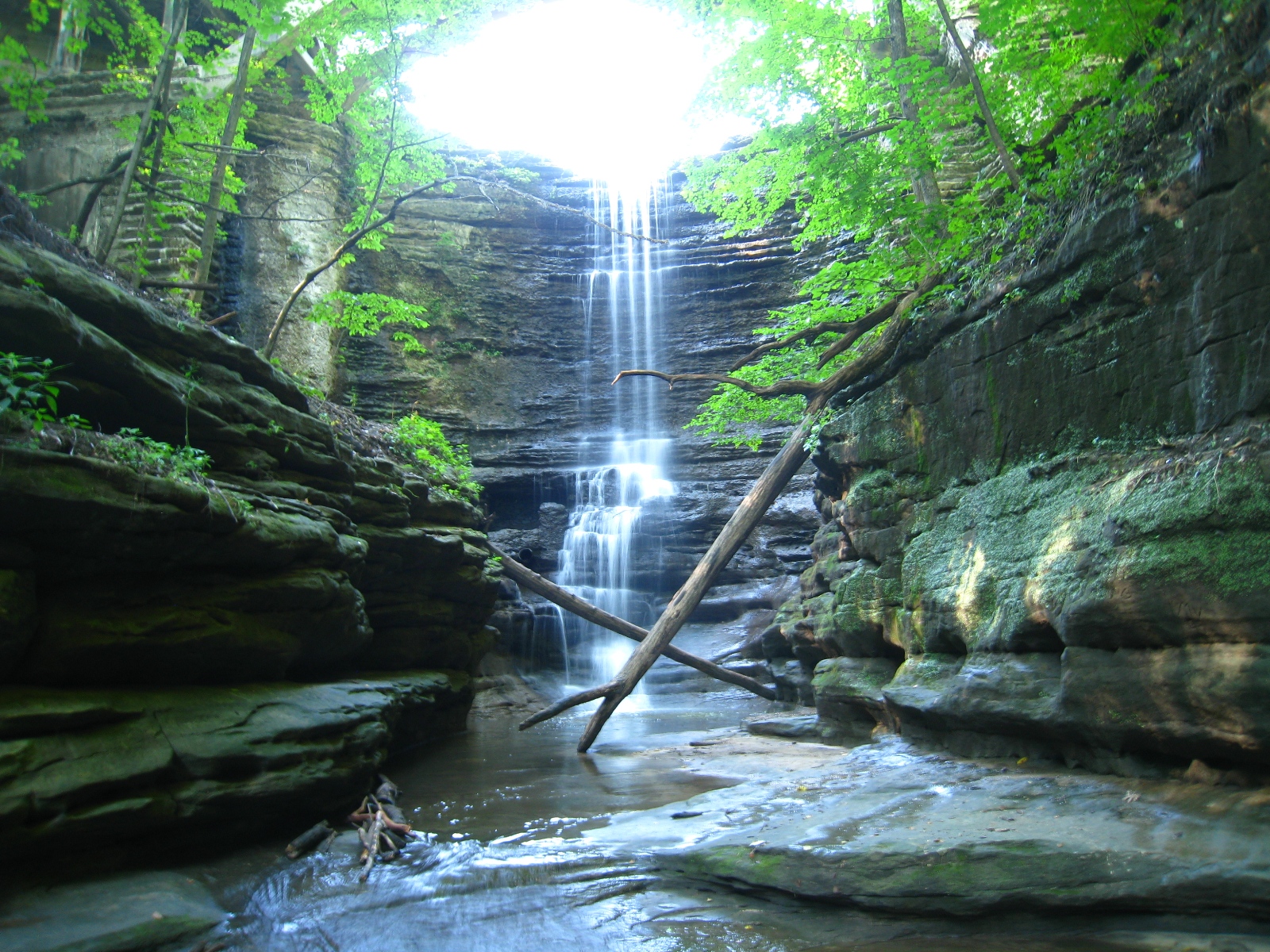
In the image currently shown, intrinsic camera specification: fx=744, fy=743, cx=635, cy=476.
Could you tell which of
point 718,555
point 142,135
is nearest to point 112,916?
point 718,555

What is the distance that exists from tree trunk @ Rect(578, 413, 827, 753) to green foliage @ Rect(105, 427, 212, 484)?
579cm

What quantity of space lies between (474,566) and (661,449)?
445 inches

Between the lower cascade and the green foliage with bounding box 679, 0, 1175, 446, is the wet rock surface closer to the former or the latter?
the lower cascade

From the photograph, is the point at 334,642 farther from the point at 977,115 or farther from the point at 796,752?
the point at 977,115

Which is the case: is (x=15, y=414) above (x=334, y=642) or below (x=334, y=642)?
above

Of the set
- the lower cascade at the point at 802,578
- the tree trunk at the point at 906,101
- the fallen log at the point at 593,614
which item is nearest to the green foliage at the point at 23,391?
the lower cascade at the point at 802,578

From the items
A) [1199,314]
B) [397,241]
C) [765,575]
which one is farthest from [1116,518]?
[397,241]

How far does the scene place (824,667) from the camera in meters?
8.93

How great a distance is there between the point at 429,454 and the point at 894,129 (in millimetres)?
7904

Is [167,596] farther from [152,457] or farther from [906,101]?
[906,101]

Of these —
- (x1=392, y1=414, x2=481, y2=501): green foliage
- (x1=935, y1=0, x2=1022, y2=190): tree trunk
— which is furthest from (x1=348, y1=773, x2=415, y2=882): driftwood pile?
(x1=935, y1=0, x2=1022, y2=190): tree trunk

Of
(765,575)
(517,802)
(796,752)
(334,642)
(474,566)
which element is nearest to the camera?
(517,802)

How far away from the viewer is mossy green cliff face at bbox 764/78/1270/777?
4121 millimetres

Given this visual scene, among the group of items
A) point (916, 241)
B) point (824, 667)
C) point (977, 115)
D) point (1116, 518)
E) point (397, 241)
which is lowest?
point (824, 667)
